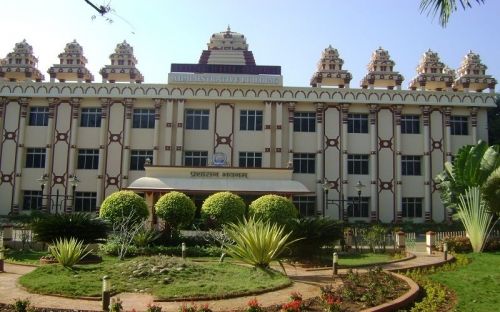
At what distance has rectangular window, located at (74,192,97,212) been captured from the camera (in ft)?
108

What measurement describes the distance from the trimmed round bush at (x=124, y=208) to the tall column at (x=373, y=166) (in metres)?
17.5

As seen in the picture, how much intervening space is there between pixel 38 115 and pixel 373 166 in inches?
952

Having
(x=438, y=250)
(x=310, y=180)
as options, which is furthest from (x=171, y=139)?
(x=438, y=250)

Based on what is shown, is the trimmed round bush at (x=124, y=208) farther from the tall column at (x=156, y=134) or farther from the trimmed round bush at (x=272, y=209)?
the tall column at (x=156, y=134)

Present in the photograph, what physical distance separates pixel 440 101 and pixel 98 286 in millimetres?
29669

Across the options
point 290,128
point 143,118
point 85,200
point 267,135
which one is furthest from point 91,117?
point 290,128

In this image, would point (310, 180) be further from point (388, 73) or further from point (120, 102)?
point (120, 102)

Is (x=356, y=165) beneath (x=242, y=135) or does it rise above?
beneath

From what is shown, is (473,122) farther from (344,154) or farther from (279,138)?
(279,138)

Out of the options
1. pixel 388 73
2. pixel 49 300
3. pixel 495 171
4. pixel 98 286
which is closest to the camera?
pixel 49 300

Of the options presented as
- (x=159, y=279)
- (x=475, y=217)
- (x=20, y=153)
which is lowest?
(x=159, y=279)

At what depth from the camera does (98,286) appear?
425 inches

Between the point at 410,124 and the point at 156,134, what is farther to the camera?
the point at 410,124

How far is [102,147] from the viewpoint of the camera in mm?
33062
